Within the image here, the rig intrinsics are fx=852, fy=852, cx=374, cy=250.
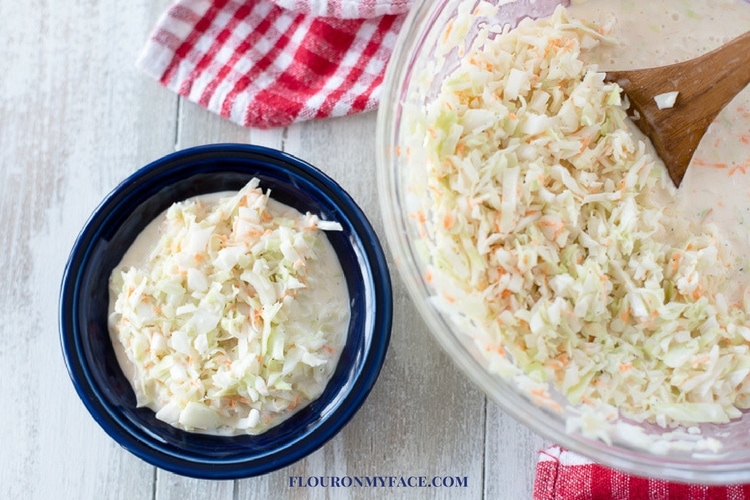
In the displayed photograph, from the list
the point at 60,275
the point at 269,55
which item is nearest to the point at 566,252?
the point at 269,55

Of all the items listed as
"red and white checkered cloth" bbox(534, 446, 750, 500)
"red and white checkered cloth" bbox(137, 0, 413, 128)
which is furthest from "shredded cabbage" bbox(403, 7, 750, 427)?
"red and white checkered cloth" bbox(137, 0, 413, 128)

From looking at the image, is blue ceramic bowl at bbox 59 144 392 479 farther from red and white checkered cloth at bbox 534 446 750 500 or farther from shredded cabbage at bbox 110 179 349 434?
red and white checkered cloth at bbox 534 446 750 500

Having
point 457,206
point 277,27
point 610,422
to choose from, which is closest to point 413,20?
point 457,206

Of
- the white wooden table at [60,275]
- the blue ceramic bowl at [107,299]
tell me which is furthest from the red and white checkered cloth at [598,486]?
the blue ceramic bowl at [107,299]

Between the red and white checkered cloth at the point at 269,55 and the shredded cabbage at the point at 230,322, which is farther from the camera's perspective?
the red and white checkered cloth at the point at 269,55

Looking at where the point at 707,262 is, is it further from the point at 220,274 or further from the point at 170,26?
the point at 170,26

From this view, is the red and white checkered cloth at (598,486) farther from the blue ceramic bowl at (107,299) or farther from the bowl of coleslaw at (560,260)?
the blue ceramic bowl at (107,299)
